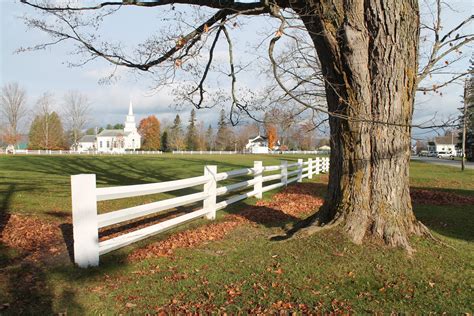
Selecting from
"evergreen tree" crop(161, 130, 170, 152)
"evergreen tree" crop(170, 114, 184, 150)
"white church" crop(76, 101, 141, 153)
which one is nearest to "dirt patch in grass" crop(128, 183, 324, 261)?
"evergreen tree" crop(170, 114, 184, 150)

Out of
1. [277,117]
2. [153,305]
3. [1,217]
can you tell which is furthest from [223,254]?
[1,217]

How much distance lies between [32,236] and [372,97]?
592cm

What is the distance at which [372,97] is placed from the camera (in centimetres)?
573

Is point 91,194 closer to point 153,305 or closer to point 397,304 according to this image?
point 153,305

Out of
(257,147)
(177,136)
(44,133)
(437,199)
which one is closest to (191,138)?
(177,136)

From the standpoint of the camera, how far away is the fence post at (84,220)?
4680mm

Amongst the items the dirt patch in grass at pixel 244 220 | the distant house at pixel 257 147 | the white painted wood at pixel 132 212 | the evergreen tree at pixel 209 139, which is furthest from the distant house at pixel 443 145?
the white painted wood at pixel 132 212

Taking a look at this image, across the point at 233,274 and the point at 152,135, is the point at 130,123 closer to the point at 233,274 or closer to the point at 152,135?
the point at 152,135

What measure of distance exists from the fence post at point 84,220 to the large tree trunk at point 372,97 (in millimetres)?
3509

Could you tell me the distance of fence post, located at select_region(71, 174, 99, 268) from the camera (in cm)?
468

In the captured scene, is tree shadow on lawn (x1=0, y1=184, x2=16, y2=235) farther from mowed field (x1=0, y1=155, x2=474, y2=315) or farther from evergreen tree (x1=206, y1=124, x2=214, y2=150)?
evergreen tree (x1=206, y1=124, x2=214, y2=150)

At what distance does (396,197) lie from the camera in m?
5.78

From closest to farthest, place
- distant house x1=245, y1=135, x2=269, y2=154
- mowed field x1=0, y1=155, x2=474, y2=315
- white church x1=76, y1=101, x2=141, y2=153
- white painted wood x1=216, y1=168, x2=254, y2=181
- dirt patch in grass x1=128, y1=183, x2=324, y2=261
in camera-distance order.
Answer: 1. mowed field x1=0, y1=155, x2=474, y2=315
2. dirt patch in grass x1=128, y1=183, x2=324, y2=261
3. white painted wood x1=216, y1=168, x2=254, y2=181
4. distant house x1=245, y1=135, x2=269, y2=154
5. white church x1=76, y1=101, x2=141, y2=153

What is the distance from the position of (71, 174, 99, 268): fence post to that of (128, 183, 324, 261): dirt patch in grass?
26.0 inches
